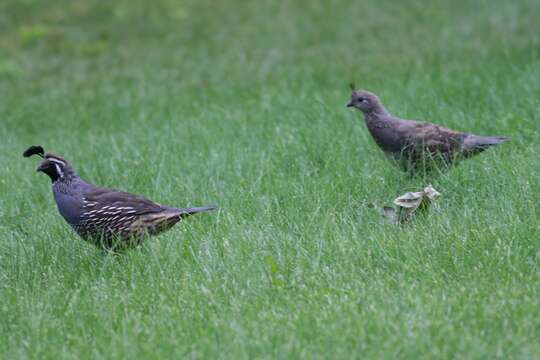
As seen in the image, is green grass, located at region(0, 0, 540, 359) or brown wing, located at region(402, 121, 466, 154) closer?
green grass, located at region(0, 0, 540, 359)

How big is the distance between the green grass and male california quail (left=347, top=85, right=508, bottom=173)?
156 millimetres

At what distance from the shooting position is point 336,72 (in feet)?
39.9

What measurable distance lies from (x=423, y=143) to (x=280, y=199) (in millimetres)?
1337

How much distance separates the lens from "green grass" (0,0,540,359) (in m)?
4.96

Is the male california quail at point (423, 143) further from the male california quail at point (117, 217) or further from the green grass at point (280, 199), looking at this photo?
the male california quail at point (117, 217)

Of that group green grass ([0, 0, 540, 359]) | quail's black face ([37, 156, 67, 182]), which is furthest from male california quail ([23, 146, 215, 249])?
quail's black face ([37, 156, 67, 182])

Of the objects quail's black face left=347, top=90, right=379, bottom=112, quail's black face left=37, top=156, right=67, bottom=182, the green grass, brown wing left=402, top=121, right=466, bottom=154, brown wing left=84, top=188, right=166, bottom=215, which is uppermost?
quail's black face left=37, top=156, right=67, bottom=182

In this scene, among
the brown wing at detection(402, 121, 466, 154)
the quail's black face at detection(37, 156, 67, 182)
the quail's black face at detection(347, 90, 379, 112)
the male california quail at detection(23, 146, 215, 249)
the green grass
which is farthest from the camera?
the quail's black face at detection(347, 90, 379, 112)

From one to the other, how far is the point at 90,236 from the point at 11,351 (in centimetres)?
167

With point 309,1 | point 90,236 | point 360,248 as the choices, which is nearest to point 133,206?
point 90,236

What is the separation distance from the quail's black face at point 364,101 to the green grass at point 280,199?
1.16 feet

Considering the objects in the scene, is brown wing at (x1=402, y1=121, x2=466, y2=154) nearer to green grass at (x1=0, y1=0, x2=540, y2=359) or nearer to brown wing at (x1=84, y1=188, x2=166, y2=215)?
green grass at (x1=0, y1=0, x2=540, y2=359)

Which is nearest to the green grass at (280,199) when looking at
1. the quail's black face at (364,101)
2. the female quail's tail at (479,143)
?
the female quail's tail at (479,143)

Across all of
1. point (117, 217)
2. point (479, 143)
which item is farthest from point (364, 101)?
point (117, 217)
